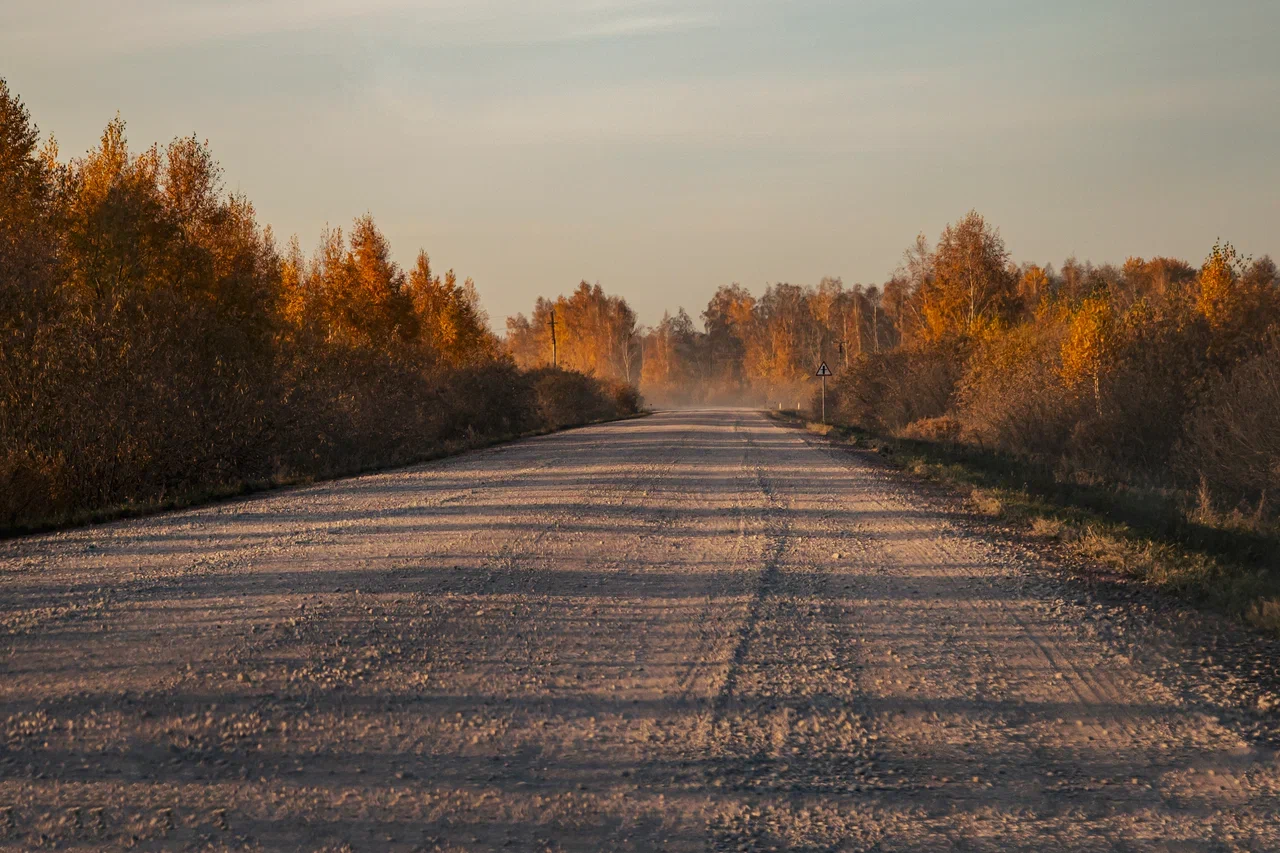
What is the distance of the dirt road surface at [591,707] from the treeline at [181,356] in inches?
208

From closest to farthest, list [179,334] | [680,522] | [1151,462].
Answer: [680,522] < [179,334] < [1151,462]

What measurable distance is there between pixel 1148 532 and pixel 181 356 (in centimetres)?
1475

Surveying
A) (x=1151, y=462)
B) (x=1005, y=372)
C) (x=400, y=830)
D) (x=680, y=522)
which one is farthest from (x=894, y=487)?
(x=1005, y=372)

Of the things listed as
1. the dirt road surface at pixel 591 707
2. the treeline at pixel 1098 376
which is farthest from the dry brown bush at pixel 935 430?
the dirt road surface at pixel 591 707

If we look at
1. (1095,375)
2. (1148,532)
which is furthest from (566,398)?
(1148,532)

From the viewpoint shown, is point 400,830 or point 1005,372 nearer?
point 400,830

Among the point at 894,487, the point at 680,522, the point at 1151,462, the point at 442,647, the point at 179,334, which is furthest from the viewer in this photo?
the point at 1151,462

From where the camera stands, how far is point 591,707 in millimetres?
4941

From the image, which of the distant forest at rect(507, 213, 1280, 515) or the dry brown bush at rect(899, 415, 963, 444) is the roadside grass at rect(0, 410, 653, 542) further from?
the dry brown bush at rect(899, 415, 963, 444)

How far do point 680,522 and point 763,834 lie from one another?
8102 millimetres

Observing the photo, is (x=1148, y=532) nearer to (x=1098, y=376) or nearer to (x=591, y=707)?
(x=591, y=707)

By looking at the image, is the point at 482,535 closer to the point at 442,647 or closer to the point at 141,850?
the point at 442,647

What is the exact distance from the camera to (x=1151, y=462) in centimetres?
2278

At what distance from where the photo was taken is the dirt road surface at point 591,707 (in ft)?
11.9
